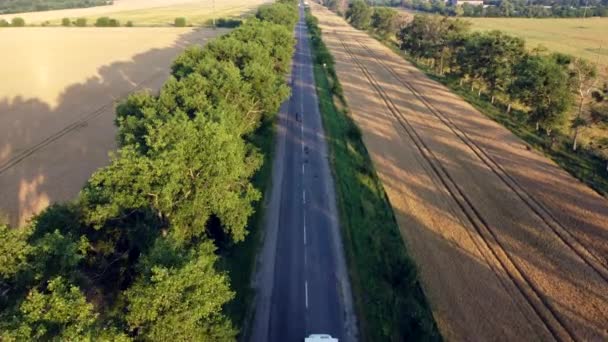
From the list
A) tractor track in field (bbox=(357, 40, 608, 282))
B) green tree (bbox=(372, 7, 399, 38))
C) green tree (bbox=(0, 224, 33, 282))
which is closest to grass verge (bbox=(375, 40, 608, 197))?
tractor track in field (bbox=(357, 40, 608, 282))

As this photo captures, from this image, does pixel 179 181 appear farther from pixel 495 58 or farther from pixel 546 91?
pixel 495 58

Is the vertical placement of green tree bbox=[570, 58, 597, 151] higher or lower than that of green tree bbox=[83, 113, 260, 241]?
higher

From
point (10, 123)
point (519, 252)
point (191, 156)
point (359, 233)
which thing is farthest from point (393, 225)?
point (10, 123)

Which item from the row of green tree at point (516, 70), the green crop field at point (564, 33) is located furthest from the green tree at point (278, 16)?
the green crop field at point (564, 33)

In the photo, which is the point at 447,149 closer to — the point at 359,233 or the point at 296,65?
the point at 359,233

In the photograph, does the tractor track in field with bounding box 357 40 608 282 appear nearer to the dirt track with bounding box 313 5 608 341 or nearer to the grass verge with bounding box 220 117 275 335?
the dirt track with bounding box 313 5 608 341

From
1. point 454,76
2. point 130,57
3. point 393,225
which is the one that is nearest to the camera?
point 393,225
